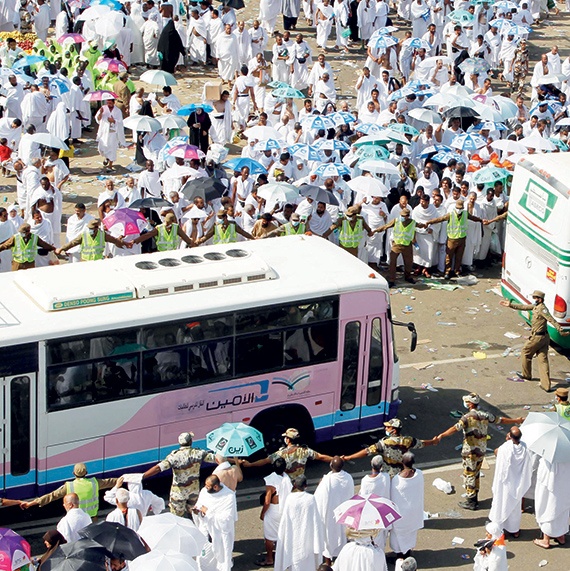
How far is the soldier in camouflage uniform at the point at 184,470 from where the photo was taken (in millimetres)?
12891

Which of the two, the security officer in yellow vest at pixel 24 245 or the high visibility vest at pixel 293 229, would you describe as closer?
the security officer in yellow vest at pixel 24 245

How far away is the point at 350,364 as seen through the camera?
14.9 meters

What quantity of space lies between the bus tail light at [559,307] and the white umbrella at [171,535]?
8.22 m

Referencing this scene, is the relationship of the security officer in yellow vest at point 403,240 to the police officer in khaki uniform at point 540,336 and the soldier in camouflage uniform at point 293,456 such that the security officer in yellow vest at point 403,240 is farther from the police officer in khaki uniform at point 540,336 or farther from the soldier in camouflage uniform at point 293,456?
the soldier in camouflage uniform at point 293,456

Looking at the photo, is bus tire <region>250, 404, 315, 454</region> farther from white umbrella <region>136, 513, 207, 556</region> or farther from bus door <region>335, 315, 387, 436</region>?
white umbrella <region>136, 513, 207, 556</region>

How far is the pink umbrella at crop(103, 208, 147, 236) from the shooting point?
18.4 metres

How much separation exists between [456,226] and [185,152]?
4879mm

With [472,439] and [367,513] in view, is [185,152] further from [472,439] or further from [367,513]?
[367,513]

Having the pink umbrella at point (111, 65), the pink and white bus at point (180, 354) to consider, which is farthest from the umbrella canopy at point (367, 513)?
the pink umbrella at point (111, 65)

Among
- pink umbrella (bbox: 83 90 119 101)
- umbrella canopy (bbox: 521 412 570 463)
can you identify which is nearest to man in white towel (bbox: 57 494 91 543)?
umbrella canopy (bbox: 521 412 570 463)

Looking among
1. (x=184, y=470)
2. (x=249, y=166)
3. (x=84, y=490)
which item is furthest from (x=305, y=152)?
(x=84, y=490)

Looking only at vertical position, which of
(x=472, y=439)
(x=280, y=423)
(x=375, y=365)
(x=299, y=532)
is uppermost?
(x=375, y=365)

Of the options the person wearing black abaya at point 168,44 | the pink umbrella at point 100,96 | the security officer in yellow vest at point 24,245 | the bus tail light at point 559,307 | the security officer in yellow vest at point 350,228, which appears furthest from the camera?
the person wearing black abaya at point 168,44

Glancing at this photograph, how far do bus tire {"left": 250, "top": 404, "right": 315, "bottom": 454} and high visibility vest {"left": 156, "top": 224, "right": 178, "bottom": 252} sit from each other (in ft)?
15.9
